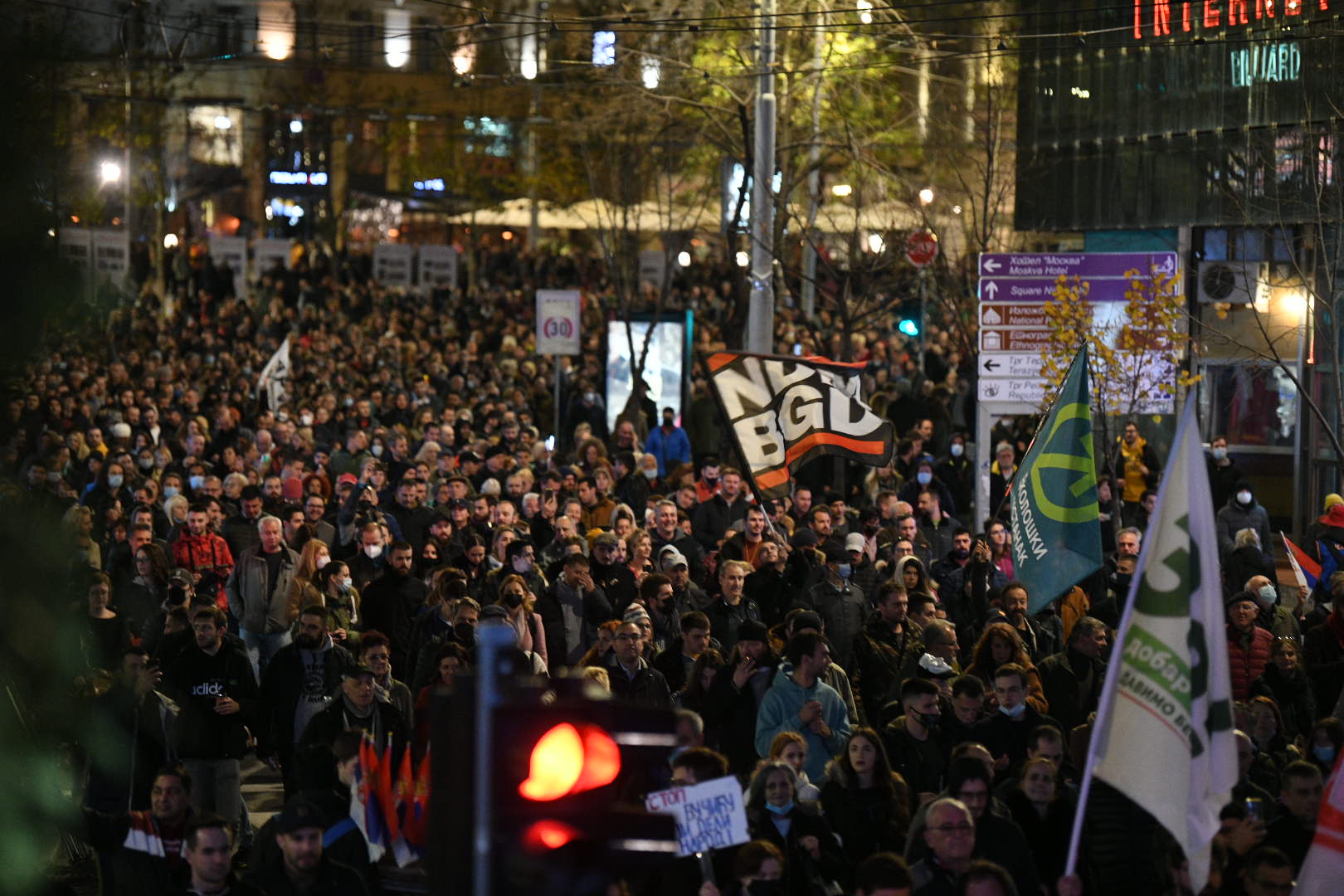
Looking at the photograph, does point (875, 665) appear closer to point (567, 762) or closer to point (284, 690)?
point (284, 690)

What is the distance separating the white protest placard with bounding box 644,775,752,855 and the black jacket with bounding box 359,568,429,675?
613cm

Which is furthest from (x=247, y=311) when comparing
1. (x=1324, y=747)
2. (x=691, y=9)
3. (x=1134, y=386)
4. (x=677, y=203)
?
(x=1324, y=747)

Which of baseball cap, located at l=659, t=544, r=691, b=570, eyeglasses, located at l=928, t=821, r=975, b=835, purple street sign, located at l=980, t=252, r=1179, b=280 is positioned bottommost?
eyeglasses, located at l=928, t=821, r=975, b=835

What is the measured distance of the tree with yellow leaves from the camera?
19.4 metres

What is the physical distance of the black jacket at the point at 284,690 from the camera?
11289mm

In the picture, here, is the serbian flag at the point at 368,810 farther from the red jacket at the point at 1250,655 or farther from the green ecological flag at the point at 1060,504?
the red jacket at the point at 1250,655

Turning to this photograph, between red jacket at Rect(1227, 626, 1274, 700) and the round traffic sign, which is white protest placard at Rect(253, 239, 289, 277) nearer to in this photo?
the round traffic sign

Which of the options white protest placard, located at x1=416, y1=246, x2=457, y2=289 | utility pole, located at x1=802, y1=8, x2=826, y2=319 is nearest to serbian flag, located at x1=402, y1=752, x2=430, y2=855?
utility pole, located at x1=802, y1=8, x2=826, y2=319

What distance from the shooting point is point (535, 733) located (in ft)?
14.4

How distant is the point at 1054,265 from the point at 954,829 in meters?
13.0

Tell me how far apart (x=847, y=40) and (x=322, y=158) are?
1953 inches

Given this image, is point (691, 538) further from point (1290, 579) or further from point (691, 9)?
point (691, 9)

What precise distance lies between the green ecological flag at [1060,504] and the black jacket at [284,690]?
12.8 feet

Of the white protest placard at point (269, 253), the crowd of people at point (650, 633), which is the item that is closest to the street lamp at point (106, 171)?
the crowd of people at point (650, 633)
